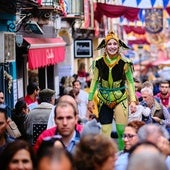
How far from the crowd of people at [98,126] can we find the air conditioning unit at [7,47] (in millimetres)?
1363

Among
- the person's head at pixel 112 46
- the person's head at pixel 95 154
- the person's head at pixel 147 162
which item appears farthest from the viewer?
the person's head at pixel 112 46

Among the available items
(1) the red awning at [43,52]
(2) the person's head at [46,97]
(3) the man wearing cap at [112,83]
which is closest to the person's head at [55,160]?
(3) the man wearing cap at [112,83]

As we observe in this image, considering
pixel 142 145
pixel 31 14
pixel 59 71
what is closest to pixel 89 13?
pixel 59 71

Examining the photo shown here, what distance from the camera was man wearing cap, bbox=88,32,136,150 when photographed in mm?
12125

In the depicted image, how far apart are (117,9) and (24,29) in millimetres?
7892

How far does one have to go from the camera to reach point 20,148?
22.3 feet

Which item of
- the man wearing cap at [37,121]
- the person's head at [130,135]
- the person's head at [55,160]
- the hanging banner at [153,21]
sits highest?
the hanging banner at [153,21]

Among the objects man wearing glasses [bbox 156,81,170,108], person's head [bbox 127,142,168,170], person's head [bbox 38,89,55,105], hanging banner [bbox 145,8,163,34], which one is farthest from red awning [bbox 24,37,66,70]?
hanging banner [bbox 145,8,163,34]

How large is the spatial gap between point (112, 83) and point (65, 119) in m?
4.37

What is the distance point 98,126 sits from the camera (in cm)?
833

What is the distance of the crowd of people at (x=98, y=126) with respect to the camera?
19.0 ft

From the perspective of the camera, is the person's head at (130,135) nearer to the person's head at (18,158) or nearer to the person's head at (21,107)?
Result: the person's head at (18,158)

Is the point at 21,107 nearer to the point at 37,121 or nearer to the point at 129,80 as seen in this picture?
the point at 37,121

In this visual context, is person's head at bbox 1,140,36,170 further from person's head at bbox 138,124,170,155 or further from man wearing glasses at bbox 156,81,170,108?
man wearing glasses at bbox 156,81,170,108
